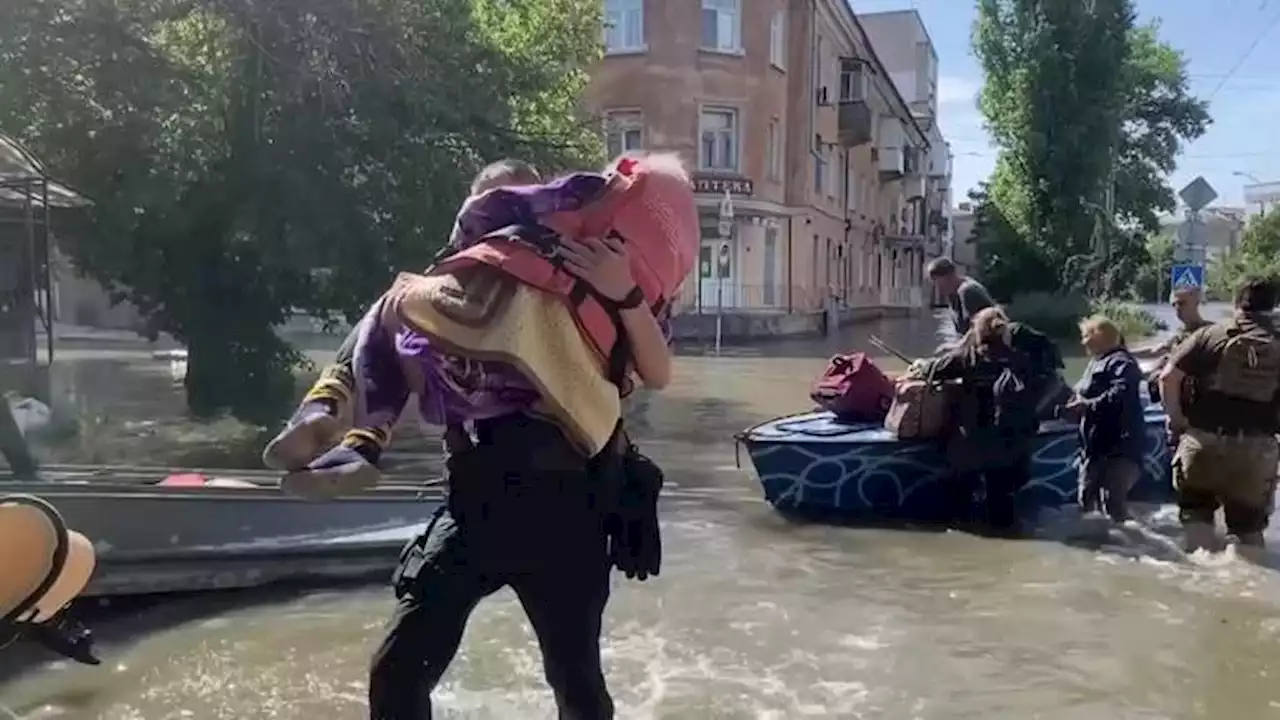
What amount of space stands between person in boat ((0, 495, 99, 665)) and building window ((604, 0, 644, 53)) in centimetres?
3252

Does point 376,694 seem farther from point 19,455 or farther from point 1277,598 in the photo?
point 1277,598

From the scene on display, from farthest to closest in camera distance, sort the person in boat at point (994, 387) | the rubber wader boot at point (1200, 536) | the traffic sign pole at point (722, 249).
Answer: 1. the traffic sign pole at point (722, 249)
2. the person in boat at point (994, 387)
3. the rubber wader boot at point (1200, 536)

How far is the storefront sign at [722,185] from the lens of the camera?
3469 cm

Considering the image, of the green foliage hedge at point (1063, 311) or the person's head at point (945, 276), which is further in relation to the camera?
the green foliage hedge at point (1063, 311)

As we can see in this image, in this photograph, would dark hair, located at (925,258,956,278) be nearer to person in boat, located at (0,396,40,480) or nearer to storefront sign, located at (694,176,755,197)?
person in boat, located at (0,396,40,480)

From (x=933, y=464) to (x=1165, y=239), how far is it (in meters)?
54.9

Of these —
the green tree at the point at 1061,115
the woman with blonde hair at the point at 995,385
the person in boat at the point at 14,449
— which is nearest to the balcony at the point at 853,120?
the green tree at the point at 1061,115

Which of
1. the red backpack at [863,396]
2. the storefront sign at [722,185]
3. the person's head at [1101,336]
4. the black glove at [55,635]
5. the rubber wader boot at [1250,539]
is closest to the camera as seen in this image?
the black glove at [55,635]

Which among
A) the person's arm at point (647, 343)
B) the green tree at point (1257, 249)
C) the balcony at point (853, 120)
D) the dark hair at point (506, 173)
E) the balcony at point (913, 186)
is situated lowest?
the person's arm at point (647, 343)

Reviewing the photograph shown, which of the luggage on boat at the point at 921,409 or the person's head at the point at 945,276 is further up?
the person's head at the point at 945,276

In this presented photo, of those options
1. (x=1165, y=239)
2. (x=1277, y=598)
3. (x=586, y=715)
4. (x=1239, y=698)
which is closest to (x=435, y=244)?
(x=1277, y=598)

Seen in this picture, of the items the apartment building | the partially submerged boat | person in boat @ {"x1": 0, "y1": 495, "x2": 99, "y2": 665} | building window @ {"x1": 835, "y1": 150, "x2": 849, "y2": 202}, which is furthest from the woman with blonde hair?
building window @ {"x1": 835, "y1": 150, "x2": 849, "y2": 202}

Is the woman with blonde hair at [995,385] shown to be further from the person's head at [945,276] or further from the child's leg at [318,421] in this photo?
the child's leg at [318,421]

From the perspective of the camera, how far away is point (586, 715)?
3059mm
